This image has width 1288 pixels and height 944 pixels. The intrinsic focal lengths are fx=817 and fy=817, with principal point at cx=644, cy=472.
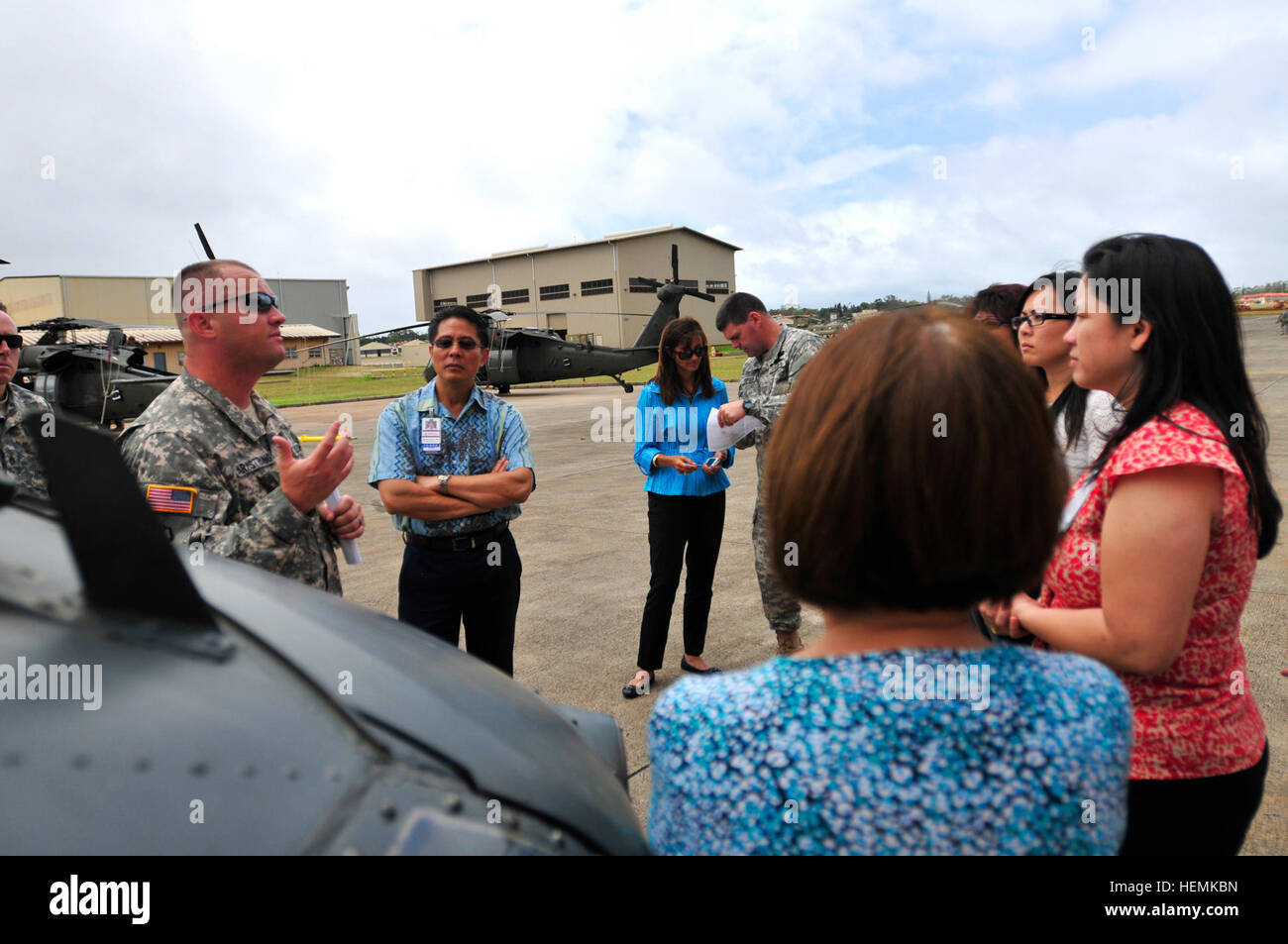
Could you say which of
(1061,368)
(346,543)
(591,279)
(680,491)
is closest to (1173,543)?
(1061,368)

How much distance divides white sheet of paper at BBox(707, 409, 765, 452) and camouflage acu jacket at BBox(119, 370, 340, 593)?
7.37ft

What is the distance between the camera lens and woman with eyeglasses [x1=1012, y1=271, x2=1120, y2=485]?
99.3 inches

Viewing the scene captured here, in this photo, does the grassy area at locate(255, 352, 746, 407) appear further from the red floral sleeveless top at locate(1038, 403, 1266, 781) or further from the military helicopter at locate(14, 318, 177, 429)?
the red floral sleeveless top at locate(1038, 403, 1266, 781)

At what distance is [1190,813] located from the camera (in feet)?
4.99

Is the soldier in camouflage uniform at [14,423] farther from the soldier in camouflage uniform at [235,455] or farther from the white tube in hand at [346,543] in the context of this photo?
the white tube in hand at [346,543]

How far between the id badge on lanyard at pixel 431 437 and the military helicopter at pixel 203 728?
2328 millimetres

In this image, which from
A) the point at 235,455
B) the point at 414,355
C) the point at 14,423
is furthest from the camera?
the point at 414,355

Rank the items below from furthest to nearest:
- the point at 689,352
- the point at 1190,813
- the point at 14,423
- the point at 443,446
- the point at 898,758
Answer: the point at 689,352, the point at 14,423, the point at 443,446, the point at 1190,813, the point at 898,758

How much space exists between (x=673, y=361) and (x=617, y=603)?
76.0 inches

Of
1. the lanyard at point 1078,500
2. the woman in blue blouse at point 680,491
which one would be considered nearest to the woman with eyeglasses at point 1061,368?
the lanyard at point 1078,500

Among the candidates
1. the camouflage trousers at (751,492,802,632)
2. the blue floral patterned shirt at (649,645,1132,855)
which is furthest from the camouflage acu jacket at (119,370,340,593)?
the camouflage trousers at (751,492,802,632)

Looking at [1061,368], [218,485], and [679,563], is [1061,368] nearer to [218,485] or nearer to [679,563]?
[679,563]
